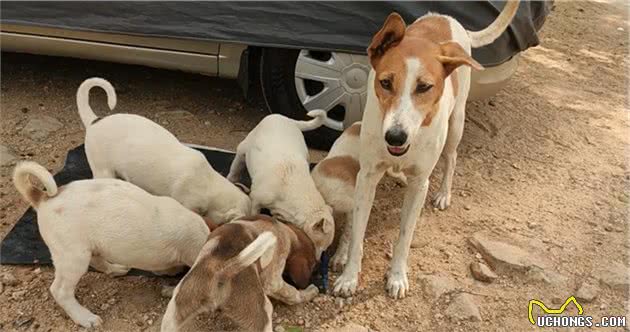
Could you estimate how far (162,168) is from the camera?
4113mm

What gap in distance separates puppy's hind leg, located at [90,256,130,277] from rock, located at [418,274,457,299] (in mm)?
1936

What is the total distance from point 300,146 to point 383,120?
141 cm

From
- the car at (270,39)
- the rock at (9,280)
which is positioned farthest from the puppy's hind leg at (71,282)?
the car at (270,39)

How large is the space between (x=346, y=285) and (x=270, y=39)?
2.17 m

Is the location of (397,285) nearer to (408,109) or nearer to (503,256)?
(503,256)

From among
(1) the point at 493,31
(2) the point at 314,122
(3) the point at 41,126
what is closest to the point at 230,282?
(2) the point at 314,122

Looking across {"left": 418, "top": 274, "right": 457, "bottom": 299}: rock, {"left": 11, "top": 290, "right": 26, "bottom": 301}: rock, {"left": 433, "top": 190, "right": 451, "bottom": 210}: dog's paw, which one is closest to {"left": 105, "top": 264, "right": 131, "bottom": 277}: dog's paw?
{"left": 11, "top": 290, "right": 26, "bottom": 301}: rock

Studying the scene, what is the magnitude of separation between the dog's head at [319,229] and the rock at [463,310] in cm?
89

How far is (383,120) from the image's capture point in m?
3.22

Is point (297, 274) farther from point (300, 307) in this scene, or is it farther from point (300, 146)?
point (300, 146)

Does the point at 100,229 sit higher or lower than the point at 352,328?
higher

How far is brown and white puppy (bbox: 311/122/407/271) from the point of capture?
4.25 m

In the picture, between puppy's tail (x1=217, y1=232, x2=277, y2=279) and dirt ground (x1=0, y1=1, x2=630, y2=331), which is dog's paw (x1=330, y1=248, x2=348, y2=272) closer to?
dirt ground (x1=0, y1=1, x2=630, y2=331)

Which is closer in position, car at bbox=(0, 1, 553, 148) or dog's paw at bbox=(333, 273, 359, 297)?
dog's paw at bbox=(333, 273, 359, 297)
